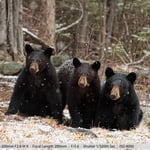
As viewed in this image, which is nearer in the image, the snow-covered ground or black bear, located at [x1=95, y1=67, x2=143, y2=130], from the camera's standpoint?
the snow-covered ground

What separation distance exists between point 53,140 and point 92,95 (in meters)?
2.16

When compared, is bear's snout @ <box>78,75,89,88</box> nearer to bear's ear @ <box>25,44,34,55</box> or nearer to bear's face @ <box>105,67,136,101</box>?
bear's face @ <box>105,67,136,101</box>

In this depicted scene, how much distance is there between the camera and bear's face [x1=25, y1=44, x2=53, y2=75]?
9.20 meters

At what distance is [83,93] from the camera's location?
9180 mm

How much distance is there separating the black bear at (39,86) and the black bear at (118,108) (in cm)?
87

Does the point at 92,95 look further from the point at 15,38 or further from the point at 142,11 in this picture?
the point at 142,11

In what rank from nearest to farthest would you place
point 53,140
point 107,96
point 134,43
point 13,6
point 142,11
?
point 53,140
point 107,96
point 13,6
point 134,43
point 142,11

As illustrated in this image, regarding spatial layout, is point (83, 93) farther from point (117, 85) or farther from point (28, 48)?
point (28, 48)

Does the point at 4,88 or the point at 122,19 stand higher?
the point at 122,19

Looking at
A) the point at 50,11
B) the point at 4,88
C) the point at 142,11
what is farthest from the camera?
the point at 142,11

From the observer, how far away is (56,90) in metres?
9.56

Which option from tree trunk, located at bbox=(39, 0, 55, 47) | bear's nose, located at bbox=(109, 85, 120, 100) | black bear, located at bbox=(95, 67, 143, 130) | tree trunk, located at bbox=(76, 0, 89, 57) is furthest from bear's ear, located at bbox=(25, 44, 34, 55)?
tree trunk, located at bbox=(76, 0, 89, 57)

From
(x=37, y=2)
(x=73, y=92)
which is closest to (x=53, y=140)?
(x=73, y=92)

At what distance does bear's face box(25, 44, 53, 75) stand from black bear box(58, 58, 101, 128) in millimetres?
561
